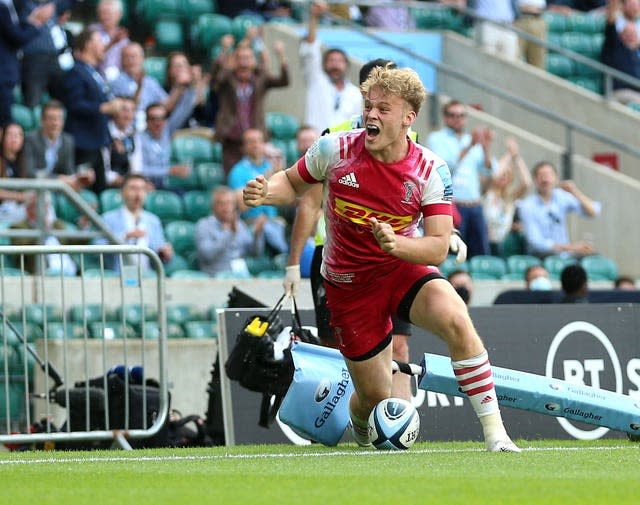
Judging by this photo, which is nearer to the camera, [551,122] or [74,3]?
[74,3]

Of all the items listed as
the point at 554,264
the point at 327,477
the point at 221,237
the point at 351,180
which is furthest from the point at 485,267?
the point at 327,477

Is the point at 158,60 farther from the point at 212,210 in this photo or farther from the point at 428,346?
the point at 428,346

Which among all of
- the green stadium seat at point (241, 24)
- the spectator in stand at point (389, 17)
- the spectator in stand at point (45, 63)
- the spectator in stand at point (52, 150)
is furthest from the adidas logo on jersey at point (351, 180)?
the spectator in stand at point (389, 17)

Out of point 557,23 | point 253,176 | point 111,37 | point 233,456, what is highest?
point 557,23

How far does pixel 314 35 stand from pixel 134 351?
20.3 ft

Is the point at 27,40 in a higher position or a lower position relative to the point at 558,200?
higher

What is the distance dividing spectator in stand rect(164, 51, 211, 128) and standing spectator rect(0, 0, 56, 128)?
1.73m

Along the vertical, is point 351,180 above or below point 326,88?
below

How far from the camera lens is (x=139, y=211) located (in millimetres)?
15039

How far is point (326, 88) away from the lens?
17.7m

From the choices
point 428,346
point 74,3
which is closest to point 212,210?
point 74,3

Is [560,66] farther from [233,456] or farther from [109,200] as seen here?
[233,456]

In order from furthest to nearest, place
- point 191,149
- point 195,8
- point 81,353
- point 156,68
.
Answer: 1. point 195,8
2. point 156,68
3. point 191,149
4. point 81,353

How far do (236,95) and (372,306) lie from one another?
29.4 ft
